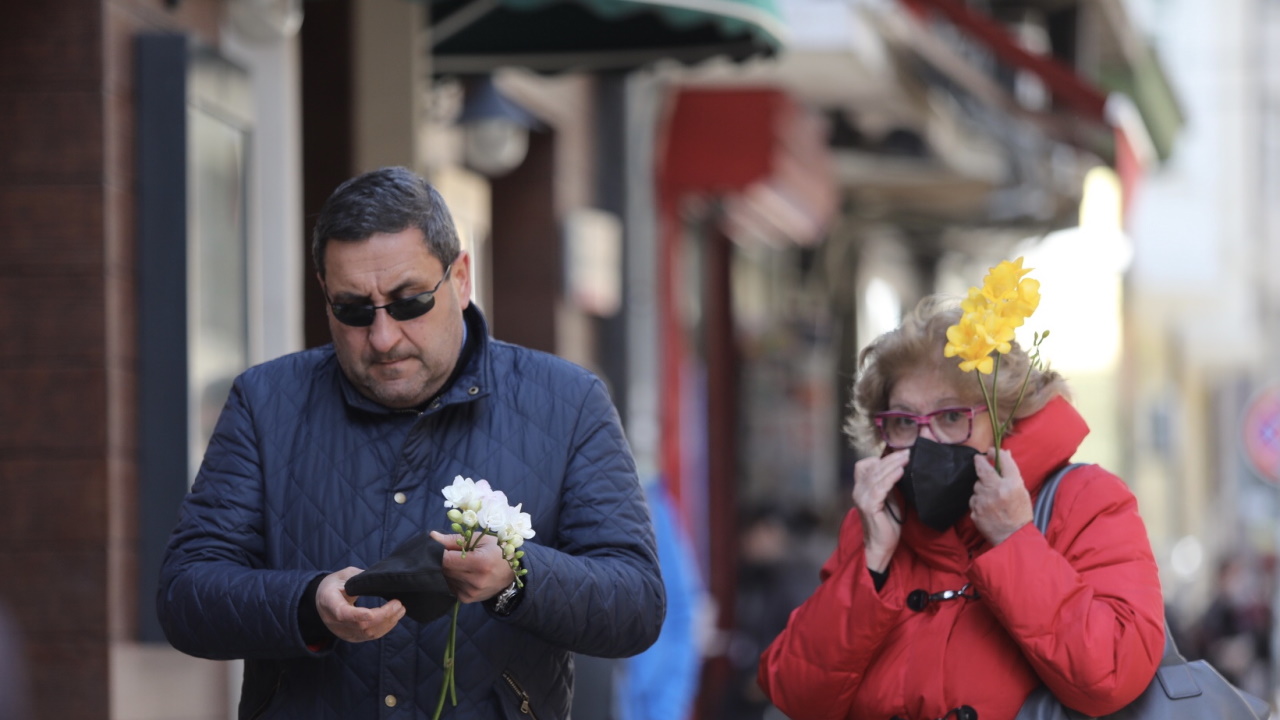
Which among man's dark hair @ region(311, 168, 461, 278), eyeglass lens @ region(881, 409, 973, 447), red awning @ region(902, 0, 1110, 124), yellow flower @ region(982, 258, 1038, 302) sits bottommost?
eyeglass lens @ region(881, 409, 973, 447)

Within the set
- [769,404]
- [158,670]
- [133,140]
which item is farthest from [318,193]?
[769,404]

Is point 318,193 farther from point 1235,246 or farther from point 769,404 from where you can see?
point 1235,246

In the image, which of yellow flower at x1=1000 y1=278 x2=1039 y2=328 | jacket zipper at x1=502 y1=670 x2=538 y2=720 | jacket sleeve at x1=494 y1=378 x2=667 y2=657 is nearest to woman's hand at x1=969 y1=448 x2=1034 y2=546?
yellow flower at x1=1000 y1=278 x2=1039 y2=328

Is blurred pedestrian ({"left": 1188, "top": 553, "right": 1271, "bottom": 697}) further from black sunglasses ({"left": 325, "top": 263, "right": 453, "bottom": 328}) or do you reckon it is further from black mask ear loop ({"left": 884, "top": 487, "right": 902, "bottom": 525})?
black sunglasses ({"left": 325, "top": 263, "right": 453, "bottom": 328})

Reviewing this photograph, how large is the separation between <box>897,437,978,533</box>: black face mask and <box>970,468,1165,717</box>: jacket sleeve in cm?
15

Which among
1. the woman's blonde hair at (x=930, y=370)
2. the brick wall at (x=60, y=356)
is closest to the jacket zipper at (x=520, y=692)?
the woman's blonde hair at (x=930, y=370)

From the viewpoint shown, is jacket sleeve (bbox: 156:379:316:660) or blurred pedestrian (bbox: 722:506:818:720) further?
blurred pedestrian (bbox: 722:506:818:720)

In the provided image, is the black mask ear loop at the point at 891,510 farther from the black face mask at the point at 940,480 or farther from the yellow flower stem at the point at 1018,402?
the yellow flower stem at the point at 1018,402

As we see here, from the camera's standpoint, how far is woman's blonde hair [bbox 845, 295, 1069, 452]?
3609 mm

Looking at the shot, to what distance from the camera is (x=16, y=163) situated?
504 centimetres

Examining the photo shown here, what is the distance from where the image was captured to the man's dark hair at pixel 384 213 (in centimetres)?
317

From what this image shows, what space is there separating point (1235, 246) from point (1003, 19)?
19423 millimetres

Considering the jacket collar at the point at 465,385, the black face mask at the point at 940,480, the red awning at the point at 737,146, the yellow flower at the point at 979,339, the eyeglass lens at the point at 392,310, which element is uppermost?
the red awning at the point at 737,146

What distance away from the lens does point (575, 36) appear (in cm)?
739
